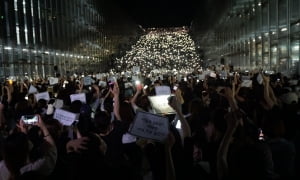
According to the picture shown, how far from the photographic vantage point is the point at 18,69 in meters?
37.7

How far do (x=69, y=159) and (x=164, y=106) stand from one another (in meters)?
5.68

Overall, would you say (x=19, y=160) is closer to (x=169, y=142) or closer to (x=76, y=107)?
(x=169, y=142)

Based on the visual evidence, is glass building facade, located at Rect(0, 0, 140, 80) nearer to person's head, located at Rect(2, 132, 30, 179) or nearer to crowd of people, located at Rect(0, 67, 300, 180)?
crowd of people, located at Rect(0, 67, 300, 180)

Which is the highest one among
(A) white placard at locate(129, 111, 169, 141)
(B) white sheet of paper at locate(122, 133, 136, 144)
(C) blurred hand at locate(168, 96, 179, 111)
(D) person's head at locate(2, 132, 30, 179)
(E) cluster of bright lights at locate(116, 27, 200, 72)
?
(E) cluster of bright lights at locate(116, 27, 200, 72)

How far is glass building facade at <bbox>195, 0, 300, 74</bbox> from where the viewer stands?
2603 cm

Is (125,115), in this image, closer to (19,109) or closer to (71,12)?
(19,109)

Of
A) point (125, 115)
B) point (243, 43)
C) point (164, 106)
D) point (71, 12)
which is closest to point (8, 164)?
point (125, 115)

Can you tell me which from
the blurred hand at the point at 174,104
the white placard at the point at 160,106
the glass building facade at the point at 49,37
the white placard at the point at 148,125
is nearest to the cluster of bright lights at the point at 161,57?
the glass building facade at the point at 49,37

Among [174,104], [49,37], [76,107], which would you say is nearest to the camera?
[174,104]

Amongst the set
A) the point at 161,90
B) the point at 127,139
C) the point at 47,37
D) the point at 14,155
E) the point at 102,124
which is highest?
the point at 47,37

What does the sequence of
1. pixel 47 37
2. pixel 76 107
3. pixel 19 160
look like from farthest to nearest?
pixel 47 37, pixel 76 107, pixel 19 160

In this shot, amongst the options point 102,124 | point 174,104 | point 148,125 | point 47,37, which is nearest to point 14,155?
point 148,125

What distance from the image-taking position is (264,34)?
34.7 meters

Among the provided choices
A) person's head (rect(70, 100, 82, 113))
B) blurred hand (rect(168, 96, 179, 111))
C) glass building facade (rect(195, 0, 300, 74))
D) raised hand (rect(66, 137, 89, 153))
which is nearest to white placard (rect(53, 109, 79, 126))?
blurred hand (rect(168, 96, 179, 111))
